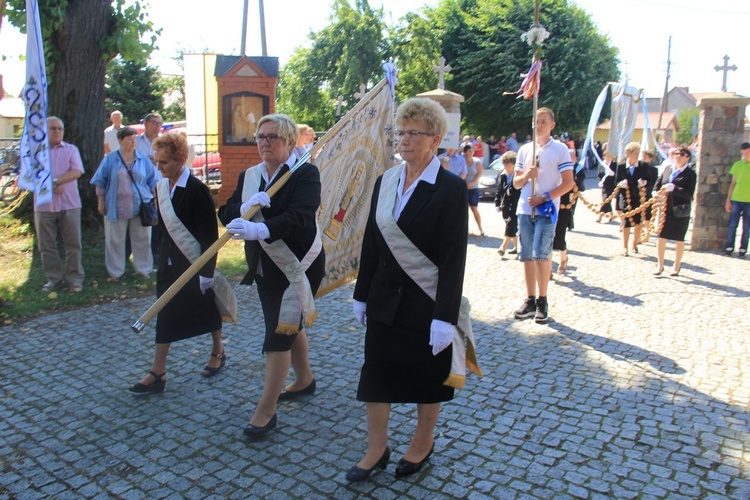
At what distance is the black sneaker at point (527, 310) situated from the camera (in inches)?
255

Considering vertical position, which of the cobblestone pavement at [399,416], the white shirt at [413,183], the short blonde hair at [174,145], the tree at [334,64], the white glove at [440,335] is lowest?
the cobblestone pavement at [399,416]

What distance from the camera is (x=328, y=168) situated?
13.9 feet

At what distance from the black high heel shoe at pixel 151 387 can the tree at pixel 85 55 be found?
5.77m

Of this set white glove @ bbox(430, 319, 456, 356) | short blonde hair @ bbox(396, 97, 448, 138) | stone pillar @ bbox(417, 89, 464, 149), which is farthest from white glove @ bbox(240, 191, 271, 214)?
stone pillar @ bbox(417, 89, 464, 149)

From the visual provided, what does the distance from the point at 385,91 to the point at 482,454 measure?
7.97ft

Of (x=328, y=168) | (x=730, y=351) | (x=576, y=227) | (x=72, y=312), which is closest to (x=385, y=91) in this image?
(x=328, y=168)

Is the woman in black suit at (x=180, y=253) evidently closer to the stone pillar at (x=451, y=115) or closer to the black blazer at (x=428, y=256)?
the black blazer at (x=428, y=256)

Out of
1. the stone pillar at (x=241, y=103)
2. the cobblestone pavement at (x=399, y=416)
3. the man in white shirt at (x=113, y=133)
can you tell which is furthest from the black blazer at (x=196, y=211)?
the stone pillar at (x=241, y=103)

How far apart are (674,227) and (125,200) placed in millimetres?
7004

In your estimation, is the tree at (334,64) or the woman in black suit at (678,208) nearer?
the woman in black suit at (678,208)

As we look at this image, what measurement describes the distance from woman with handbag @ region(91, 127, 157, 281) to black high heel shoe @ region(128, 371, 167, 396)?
3.64m

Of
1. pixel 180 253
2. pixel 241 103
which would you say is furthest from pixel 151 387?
pixel 241 103

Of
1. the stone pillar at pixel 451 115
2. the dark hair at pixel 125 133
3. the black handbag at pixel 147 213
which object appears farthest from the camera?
the stone pillar at pixel 451 115

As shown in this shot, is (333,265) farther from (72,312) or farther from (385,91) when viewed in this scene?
(72,312)
